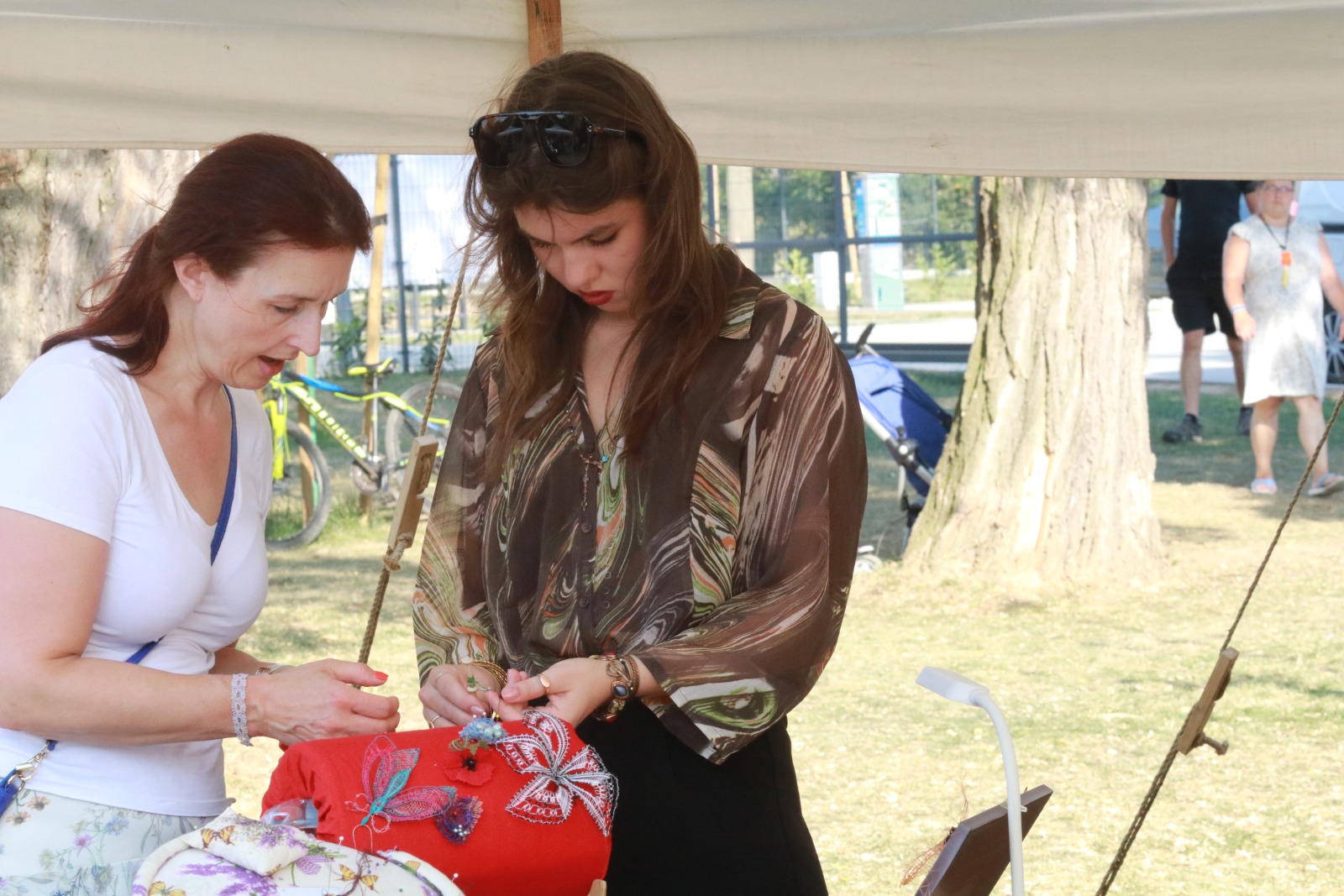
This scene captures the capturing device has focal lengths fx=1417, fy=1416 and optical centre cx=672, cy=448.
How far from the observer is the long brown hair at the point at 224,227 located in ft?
5.88

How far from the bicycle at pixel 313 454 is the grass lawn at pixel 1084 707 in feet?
1.18

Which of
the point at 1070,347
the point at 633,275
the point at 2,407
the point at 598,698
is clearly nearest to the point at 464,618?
the point at 598,698

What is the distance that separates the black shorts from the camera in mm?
10602

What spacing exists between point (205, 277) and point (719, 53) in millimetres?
1307

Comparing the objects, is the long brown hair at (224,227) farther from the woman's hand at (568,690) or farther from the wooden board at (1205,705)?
the wooden board at (1205,705)

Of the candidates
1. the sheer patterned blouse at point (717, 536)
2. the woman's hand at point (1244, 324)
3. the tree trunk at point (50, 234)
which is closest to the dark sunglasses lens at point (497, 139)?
the sheer patterned blouse at point (717, 536)

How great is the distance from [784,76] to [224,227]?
1343 mm

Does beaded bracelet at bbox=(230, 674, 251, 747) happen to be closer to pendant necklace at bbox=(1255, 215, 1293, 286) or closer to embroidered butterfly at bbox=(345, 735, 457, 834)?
embroidered butterfly at bbox=(345, 735, 457, 834)

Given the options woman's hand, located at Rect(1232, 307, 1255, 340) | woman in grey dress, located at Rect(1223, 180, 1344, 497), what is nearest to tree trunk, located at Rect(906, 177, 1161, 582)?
woman's hand, located at Rect(1232, 307, 1255, 340)

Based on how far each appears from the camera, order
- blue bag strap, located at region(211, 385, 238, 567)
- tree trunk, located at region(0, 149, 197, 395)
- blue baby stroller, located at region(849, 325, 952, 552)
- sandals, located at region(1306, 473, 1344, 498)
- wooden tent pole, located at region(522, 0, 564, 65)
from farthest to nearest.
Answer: sandals, located at region(1306, 473, 1344, 498), blue baby stroller, located at region(849, 325, 952, 552), tree trunk, located at region(0, 149, 197, 395), wooden tent pole, located at region(522, 0, 564, 65), blue bag strap, located at region(211, 385, 238, 567)

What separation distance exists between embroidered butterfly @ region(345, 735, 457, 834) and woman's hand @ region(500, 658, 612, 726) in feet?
0.65

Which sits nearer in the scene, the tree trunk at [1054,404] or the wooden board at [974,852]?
the wooden board at [974,852]

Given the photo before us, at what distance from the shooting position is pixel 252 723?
1713mm

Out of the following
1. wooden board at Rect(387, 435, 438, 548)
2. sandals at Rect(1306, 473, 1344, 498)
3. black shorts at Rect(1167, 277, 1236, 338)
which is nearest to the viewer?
wooden board at Rect(387, 435, 438, 548)
